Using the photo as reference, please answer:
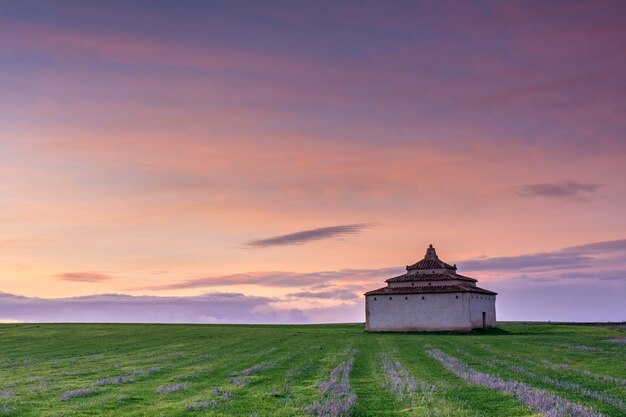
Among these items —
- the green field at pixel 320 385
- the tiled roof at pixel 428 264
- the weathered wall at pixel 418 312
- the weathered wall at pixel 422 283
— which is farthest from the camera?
the tiled roof at pixel 428 264

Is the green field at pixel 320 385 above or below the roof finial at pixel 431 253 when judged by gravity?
below

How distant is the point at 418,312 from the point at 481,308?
11461 millimetres

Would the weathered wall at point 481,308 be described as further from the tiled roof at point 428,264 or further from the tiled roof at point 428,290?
the tiled roof at point 428,264

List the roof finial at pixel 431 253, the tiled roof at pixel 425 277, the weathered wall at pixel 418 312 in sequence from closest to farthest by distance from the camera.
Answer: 1. the weathered wall at pixel 418 312
2. the tiled roof at pixel 425 277
3. the roof finial at pixel 431 253

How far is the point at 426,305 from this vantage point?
101 metres

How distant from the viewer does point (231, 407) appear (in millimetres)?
21938

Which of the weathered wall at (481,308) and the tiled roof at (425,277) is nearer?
the weathered wall at (481,308)

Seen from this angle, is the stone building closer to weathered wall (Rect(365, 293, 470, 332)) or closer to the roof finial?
weathered wall (Rect(365, 293, 470, 332))

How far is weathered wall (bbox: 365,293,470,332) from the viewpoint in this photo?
98938mm

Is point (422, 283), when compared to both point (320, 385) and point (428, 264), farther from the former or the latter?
point (320, 385)

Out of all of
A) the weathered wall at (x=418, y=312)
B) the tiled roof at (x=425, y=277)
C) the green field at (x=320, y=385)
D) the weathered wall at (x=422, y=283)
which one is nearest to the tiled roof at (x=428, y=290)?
the weathered wall at (x=418, y=312)

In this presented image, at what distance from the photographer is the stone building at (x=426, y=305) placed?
99125mm

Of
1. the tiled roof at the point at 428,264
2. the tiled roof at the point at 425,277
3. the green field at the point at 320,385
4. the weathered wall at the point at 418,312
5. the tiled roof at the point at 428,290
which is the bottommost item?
the green field at the point at 320,385

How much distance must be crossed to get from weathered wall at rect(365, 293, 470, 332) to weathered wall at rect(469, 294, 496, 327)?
219cm
